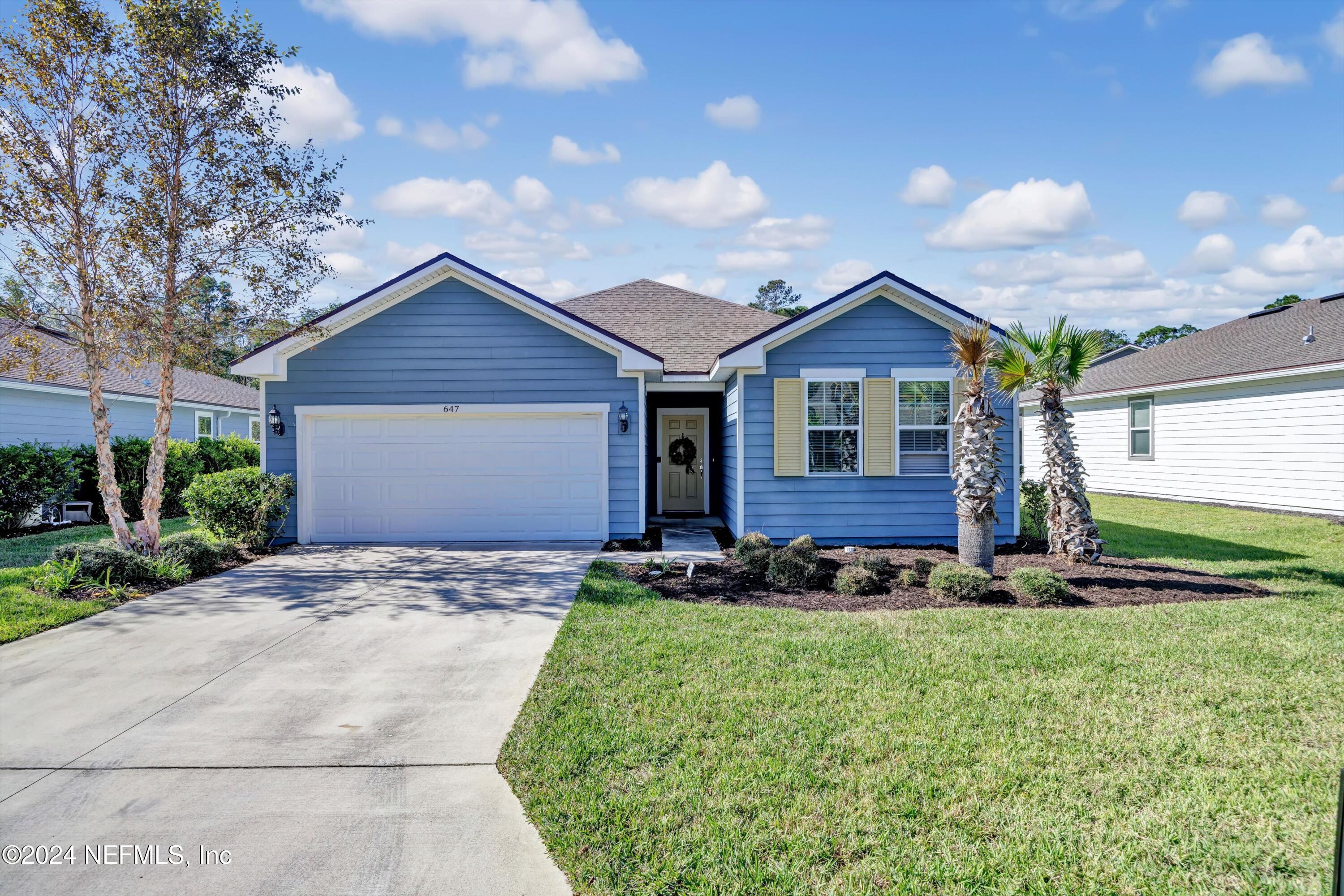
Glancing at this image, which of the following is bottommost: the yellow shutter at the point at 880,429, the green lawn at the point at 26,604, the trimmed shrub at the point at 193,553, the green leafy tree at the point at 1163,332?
the green lawn at the point at 26,604

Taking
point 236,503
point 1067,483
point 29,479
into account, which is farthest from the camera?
point 29,479

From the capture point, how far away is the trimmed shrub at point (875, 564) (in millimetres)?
7762

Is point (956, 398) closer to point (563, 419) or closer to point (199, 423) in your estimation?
point (563, 419)

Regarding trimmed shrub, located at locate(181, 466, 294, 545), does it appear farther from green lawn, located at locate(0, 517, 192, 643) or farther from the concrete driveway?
the concrete driveway

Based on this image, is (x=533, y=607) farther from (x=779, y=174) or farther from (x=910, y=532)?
(x=779, y=174)

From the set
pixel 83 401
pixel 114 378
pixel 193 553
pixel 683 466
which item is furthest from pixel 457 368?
pixel 114 378

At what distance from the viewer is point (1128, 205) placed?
14.7 meters

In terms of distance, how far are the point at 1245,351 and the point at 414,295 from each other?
58.2 feet

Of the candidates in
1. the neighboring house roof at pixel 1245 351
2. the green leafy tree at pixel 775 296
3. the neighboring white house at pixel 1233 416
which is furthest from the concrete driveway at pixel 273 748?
the green leafy tree at pixel 775 296

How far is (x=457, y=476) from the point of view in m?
11.0

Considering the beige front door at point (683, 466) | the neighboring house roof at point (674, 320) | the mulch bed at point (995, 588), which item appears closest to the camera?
the mulch bed at point (995, 588)

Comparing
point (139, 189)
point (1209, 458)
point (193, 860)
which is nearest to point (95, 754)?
point (193, 860)

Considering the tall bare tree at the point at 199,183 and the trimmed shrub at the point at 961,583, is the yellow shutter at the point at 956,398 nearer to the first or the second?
the trimmed shrub at the point at 961,583

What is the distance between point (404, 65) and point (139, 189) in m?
4.49
